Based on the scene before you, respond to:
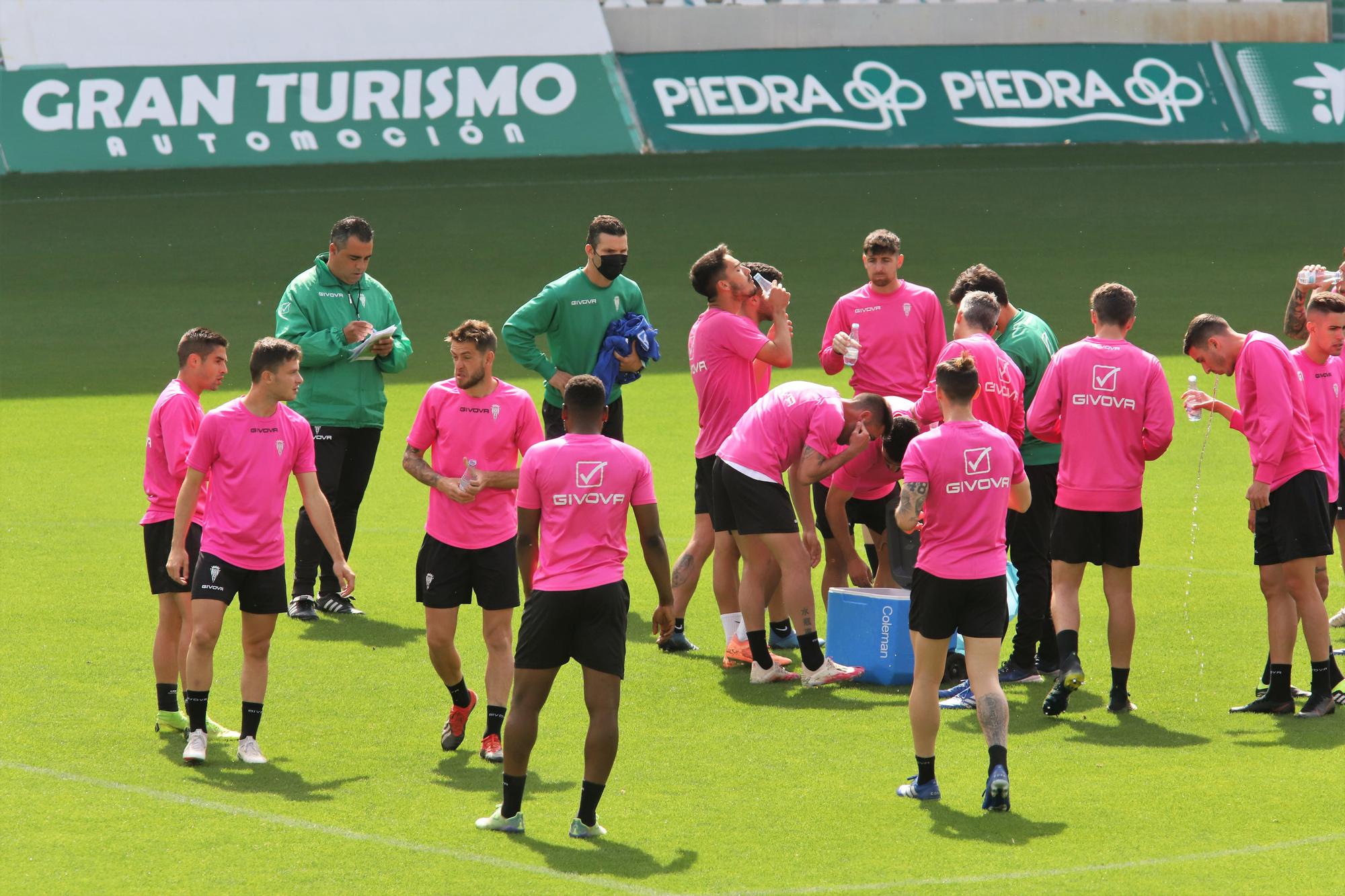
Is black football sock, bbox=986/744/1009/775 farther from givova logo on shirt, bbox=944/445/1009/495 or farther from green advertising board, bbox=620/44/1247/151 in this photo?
green advertising board, bbox=620/44/1247/151

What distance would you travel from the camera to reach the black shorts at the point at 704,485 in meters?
9.68

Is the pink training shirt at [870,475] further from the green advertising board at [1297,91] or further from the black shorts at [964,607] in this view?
the green advertising board at [1297,91]

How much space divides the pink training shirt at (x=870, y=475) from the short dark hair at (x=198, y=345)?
10.7 ft

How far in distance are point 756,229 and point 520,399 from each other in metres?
14.2

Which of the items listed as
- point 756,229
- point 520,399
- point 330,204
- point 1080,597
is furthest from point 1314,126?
point 520,399

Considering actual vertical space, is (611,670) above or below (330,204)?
below

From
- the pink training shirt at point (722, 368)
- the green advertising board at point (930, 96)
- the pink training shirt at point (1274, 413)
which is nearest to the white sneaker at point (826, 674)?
the pink training shirt at point (722, 368)

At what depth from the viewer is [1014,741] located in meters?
7.96

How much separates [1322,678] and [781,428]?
2.95 metres

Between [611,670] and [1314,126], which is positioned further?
[1314,126]

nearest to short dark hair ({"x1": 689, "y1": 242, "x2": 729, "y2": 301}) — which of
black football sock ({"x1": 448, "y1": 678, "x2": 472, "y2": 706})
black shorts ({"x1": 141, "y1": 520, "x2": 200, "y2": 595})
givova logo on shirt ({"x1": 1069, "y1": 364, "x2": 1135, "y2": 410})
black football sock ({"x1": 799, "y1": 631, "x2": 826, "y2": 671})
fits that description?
black football sock ({"x1": 799, "y1": 631, "x2": 826, "y2": 671})

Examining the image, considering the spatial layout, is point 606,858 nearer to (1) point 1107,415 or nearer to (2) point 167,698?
(2) point 167,698

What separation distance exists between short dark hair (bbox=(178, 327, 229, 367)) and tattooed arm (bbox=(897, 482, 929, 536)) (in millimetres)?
3283

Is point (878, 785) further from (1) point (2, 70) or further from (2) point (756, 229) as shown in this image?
(1) point (2, 70)
